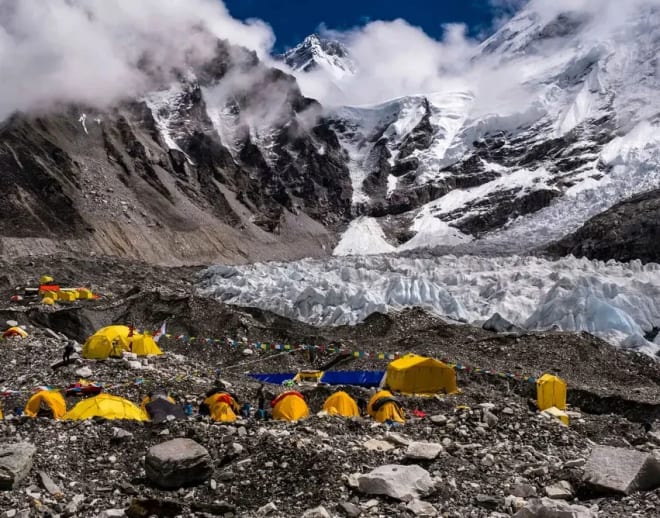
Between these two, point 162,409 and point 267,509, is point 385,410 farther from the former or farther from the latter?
point 267,509

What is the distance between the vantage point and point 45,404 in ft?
40.5

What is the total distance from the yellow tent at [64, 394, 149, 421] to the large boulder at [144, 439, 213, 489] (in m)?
3.34

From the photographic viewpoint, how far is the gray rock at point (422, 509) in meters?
6.67

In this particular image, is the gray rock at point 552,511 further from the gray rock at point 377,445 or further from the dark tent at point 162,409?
the dark tent at point 162,409

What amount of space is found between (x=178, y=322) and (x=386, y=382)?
482 inches

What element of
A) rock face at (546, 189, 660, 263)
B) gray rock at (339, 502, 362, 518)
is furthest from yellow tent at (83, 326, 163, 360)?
rock face at (546, 189, 660, 263)

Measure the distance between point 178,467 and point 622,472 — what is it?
213 inches

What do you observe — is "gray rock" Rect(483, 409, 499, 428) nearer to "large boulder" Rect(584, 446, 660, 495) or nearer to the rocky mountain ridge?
"large boulder" Rect(584, 446, 660, 495)

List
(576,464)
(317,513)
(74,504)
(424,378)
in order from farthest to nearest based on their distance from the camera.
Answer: (424,378) < (576,464) < (74,504) < (317,513)

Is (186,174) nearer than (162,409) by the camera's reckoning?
No

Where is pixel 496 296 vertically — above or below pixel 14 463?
above

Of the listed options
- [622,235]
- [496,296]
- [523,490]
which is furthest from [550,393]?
[622,235]

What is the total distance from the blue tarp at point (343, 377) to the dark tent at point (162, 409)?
740cm

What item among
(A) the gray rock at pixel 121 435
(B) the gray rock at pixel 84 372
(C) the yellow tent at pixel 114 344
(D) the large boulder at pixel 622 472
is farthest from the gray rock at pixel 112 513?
(C) the yellow tent at pixel 114 344
